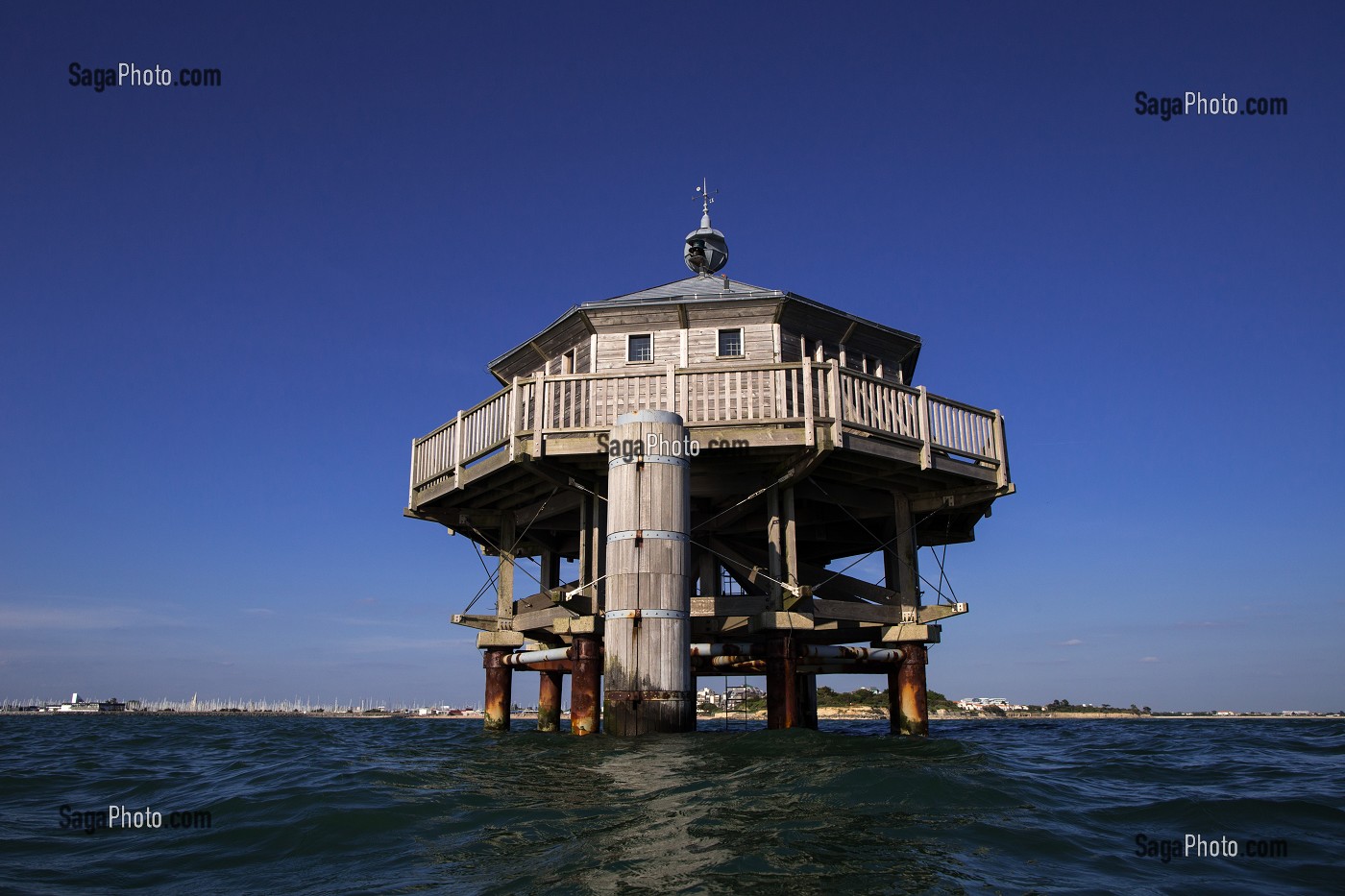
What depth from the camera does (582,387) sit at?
1633cm

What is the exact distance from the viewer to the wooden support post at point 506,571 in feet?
64.9

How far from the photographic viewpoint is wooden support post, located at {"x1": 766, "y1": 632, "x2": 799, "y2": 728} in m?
14.7

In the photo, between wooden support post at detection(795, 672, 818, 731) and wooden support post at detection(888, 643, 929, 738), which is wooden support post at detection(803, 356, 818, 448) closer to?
wooden support post at detection(888, 643, 929, 738)

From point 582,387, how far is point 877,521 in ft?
29.4

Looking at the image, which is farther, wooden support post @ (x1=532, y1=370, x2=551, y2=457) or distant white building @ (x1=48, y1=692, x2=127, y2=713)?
distant white building @ (x1=48, y1=692, x2=127, y2=713)

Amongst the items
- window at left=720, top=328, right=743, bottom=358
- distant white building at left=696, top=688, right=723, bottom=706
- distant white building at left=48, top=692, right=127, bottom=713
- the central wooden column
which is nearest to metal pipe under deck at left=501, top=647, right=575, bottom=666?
the central wooden column

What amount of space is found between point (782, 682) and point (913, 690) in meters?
3.29

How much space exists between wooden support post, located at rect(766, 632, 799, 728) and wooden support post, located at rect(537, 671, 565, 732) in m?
8.89

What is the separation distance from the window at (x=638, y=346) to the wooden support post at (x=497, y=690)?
748cm

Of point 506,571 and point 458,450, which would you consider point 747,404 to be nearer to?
point 458,450

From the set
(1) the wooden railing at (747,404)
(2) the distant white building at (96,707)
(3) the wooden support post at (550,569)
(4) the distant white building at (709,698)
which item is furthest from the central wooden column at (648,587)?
(2) the distant white building at (96,707)

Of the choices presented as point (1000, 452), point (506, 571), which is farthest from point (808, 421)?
point (506, 571)

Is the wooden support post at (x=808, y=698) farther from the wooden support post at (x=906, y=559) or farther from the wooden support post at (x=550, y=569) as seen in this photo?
the wooden support post at (x=550, y=569)

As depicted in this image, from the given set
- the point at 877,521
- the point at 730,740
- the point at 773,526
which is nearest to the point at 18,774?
the point at 730,740
